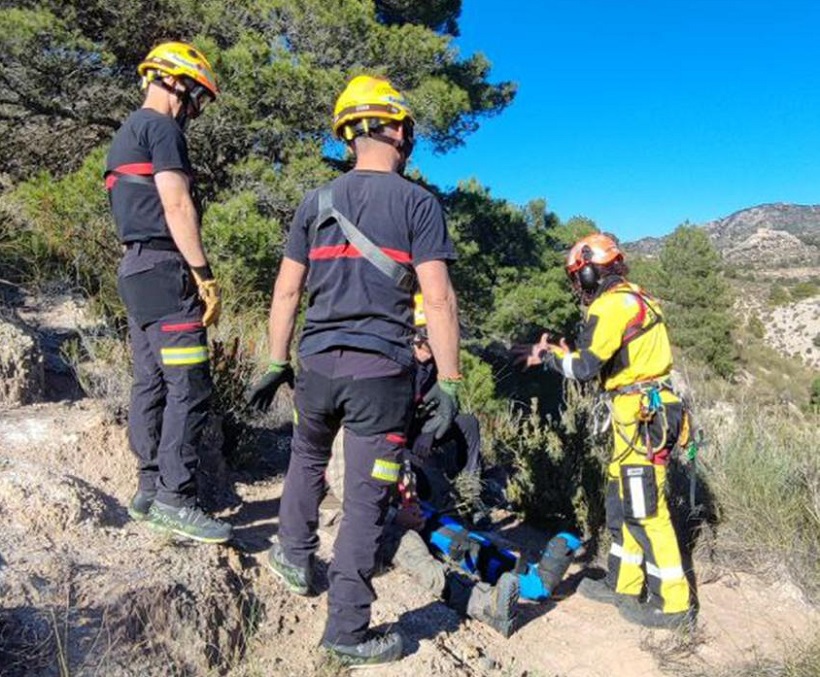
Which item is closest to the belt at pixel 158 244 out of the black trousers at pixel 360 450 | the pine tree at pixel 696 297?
the black trousers at pixel 360 450

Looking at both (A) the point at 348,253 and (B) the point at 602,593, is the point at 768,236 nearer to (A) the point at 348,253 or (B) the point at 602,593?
(B) the point at 602,593

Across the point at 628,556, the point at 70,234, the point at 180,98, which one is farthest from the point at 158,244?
the point at 70,234

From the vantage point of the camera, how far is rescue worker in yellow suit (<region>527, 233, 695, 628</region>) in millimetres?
3730

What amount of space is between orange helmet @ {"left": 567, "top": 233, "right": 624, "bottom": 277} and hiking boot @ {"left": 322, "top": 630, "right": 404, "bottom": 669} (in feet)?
7.09

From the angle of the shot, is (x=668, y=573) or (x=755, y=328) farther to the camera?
(x=755, y=328)

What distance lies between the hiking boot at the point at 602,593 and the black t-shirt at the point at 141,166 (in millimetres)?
2946

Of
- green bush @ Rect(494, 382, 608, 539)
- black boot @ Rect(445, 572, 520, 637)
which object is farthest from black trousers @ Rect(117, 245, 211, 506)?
green bush @ Rect(494, 382, 608, 539)

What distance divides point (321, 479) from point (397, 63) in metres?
8.78

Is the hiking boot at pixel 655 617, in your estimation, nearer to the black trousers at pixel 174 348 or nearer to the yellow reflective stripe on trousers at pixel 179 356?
the black trousers at pixel 174 348

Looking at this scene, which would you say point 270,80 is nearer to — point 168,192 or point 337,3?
point 337,3

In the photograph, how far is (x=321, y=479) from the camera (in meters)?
2.96

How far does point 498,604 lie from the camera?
338 cm

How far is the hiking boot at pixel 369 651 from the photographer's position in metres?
2.68

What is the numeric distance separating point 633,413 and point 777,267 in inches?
3467
